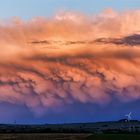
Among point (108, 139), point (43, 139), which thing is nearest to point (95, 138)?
point (108, 139)

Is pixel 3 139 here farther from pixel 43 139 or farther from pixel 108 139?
pixel 108 139

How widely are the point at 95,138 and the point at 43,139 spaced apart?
1767 centimetres

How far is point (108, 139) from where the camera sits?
160750mm

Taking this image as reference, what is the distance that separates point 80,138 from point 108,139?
48.5 ft

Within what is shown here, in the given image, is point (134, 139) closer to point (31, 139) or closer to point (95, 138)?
point (95, 138)

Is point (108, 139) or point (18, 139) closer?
point (108, 139)

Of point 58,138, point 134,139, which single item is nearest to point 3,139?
point 58,138

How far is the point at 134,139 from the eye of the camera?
514ft

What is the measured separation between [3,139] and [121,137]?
3810 centimetres

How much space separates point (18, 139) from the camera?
173125 millimetres

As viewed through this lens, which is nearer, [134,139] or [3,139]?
[134,139]

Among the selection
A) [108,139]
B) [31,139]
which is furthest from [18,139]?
[108,139]

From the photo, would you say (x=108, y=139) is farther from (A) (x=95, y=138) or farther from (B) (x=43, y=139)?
(B) (x=43, y=139)

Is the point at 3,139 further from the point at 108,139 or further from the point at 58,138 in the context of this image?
the point at 108,139
